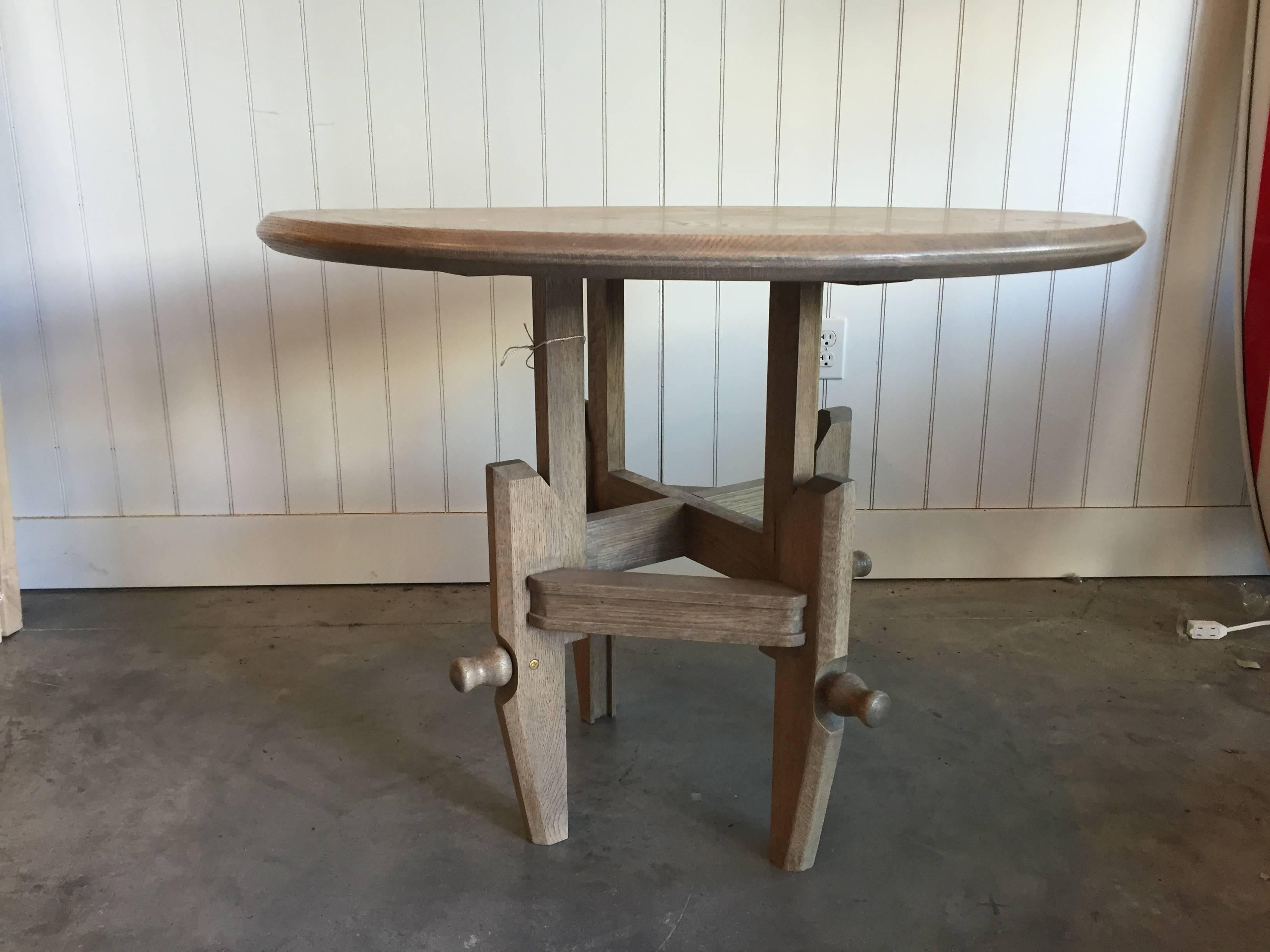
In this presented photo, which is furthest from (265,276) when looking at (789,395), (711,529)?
(789,395)

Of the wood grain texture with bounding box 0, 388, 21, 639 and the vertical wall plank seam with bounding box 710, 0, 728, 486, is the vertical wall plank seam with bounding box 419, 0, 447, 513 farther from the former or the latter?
the wood grain texture with bounding box 0, 388, 21, 639

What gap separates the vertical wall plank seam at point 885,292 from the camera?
5.96ft

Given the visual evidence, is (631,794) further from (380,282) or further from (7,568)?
(7,568)

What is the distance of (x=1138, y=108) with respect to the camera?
186 centimetres

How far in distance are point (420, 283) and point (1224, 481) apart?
1.68 m

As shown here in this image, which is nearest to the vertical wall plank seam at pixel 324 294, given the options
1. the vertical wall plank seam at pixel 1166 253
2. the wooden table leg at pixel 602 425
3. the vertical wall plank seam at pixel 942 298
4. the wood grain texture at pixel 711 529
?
the wooden table leg at pixel 602 425

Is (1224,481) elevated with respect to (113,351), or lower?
lower

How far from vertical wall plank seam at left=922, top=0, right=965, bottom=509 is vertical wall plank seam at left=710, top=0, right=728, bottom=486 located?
43cm

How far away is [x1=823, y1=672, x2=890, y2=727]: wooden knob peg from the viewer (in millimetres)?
1002

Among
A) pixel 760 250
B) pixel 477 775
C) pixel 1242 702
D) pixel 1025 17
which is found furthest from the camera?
pixel 1025 17

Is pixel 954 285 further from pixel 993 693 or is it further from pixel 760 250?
pixel 760 250

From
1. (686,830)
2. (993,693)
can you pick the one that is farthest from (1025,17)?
(686,830)

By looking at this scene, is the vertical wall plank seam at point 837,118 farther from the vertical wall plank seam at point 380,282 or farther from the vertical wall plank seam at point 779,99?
the vertical wall plank seam at point 380,282

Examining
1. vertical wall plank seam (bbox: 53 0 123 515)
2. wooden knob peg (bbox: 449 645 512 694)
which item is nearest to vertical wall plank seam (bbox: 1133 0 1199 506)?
wooden knob peg (bbox: 449 645 512 694)
